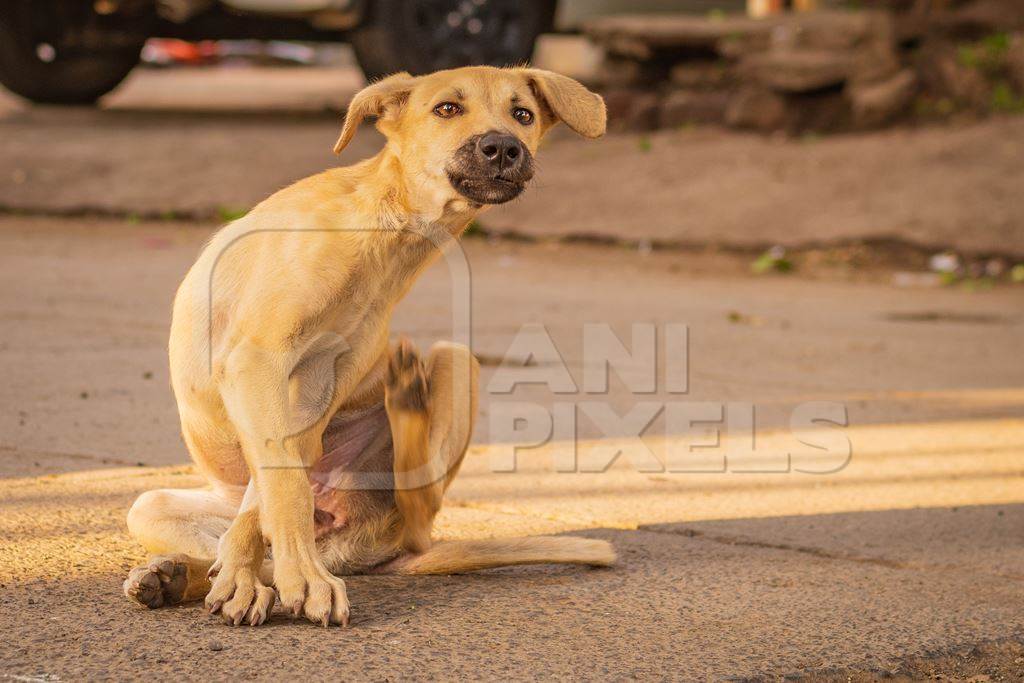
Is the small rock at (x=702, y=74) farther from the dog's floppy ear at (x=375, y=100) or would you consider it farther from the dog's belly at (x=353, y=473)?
the dog's belly at (x=353, y=473)

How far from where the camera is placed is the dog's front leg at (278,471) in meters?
2.96

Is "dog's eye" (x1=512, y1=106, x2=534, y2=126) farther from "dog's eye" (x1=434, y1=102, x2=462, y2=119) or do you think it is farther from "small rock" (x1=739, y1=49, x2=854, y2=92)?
"small rock" (x1=739, y1=49, x2=854, y2=92)

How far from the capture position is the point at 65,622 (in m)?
2.87

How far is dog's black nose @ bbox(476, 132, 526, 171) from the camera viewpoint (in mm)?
3418

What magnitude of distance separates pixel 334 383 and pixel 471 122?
767 millimetres

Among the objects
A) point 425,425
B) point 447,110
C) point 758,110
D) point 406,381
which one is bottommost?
point 425,425

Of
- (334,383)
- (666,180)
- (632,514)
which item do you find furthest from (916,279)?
(334,383)

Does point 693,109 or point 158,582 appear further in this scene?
point 693,109

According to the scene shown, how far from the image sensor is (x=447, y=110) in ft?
11.6

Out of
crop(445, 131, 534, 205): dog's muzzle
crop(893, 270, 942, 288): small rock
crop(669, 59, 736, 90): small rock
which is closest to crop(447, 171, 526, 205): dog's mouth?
crop(445, 131, 534, 205): dog's muzzle

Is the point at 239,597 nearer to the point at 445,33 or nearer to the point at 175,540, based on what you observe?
the point at 175,540

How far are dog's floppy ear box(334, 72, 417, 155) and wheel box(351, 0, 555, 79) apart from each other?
6.71 meters

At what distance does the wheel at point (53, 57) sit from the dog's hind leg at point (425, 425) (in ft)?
29.7

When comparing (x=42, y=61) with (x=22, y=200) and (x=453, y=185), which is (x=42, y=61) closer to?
(x=22, y=200)
